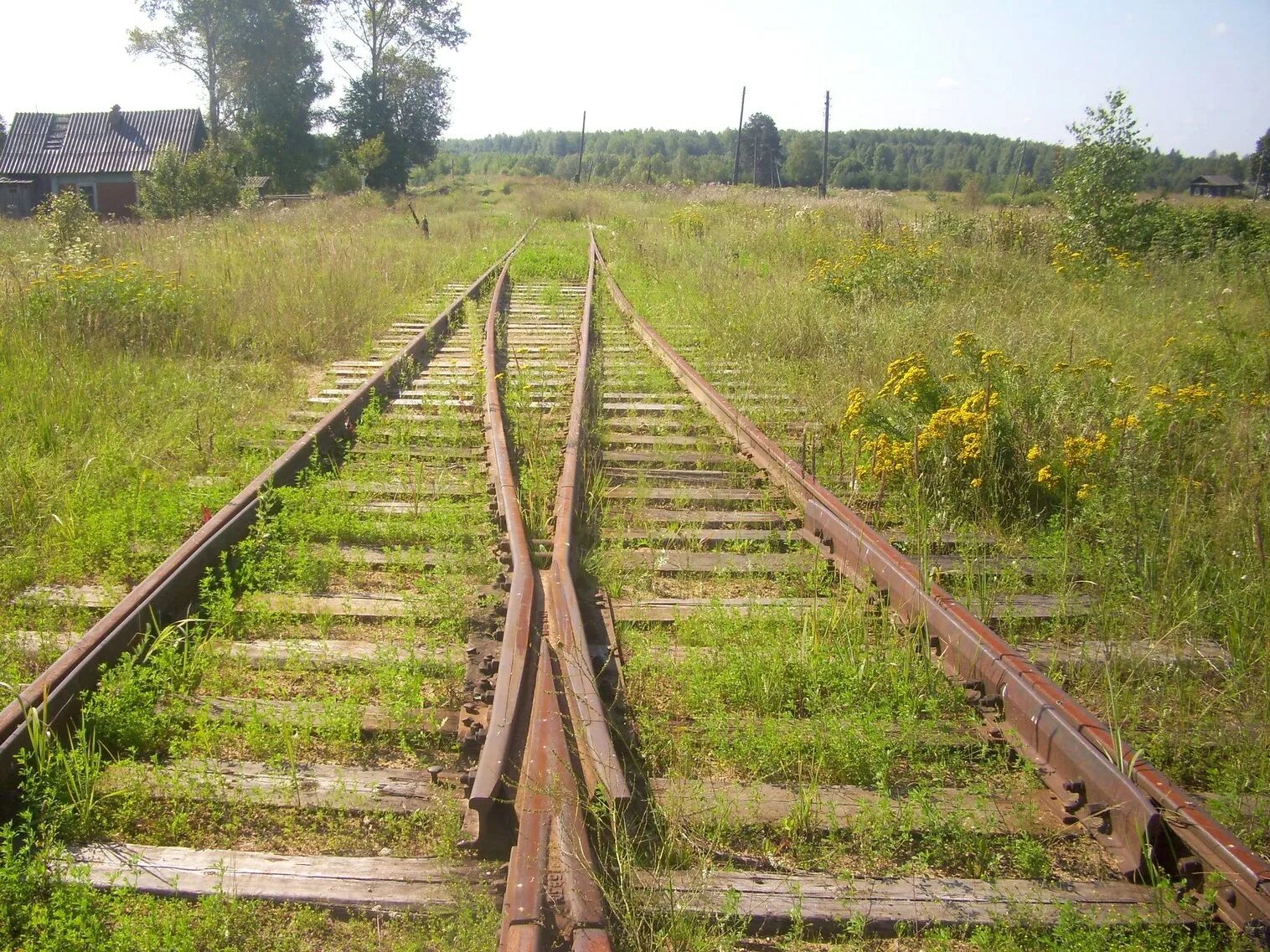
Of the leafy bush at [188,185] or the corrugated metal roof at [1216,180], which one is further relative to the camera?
the corrugated metal roof at [1216,180]

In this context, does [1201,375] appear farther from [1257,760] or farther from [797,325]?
[1257,760]

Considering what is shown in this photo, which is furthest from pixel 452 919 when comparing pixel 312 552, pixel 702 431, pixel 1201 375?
pixel 1201 375

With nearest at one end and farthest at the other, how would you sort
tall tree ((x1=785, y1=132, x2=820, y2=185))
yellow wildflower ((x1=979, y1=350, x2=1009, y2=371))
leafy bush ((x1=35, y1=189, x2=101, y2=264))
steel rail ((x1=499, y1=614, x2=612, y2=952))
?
1. steel rail ((x1=499, y1=614, x2=612, y2=952))
2. yellow wildflower ((x1=979, y1=350, x2=1009, y2=371))
3. leafy bush ((x1=35, y1=189, x2=101, y2=264))
4. tall tree ((x1=785, y1=132, x2=820, y2=185))

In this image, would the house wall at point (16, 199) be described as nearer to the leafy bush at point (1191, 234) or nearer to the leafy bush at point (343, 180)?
the leafy bush at point (343, 180)

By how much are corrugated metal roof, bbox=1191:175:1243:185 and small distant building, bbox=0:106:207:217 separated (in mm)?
72800

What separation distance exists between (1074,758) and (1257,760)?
0.72 m

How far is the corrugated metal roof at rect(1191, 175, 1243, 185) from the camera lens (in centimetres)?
7231

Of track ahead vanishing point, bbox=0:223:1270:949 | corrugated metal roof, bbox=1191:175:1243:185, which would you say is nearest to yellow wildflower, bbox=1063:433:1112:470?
track ahead vanishing point, bbox=0:223:1270:949

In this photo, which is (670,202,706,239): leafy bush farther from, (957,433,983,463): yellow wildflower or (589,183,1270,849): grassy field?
(957,433,983,463): yellow wildflower

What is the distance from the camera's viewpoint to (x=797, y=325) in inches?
342

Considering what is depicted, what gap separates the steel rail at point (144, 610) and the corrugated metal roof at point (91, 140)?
1800 inches

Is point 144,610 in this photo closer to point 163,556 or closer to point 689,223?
point 163,556

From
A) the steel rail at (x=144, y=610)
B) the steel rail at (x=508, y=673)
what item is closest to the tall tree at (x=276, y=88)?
the steel rail at (x=144, y=610)

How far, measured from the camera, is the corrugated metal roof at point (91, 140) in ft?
143
